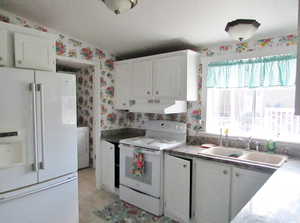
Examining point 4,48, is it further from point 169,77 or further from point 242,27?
point 242,27

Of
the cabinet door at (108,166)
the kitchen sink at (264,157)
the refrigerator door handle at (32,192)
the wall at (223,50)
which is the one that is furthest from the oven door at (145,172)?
the kitchen sink at (264,157)

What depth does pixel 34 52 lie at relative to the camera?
6.36 ft

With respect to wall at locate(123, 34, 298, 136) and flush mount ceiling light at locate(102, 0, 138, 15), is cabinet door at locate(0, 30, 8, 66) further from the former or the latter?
wall at locate(123, 34, 298, 136)

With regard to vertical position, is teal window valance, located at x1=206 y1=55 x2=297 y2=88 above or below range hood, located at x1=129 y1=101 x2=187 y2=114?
above

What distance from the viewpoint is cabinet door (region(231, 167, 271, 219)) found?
1882 millimetres

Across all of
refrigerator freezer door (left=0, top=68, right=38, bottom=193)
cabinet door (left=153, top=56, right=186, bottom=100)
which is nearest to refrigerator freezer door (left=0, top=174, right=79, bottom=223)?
refrigerator freezer door (left=0, top=68, right=38, bottom=193)

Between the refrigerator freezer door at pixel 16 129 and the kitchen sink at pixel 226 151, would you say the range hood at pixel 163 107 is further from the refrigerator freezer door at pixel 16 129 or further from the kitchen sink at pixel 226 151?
the refrigerator freezer door at pixel 16 129

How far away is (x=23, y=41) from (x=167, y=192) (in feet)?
7.57

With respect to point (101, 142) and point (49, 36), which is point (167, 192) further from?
point (49, 36)

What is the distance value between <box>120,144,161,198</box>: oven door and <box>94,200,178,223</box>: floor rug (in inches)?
10.7

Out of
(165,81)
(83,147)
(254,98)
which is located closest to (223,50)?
(254,98)

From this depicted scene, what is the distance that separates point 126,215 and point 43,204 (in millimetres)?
1088

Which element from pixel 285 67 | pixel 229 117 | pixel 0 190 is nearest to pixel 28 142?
pixel 0 190

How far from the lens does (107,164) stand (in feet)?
10.6
